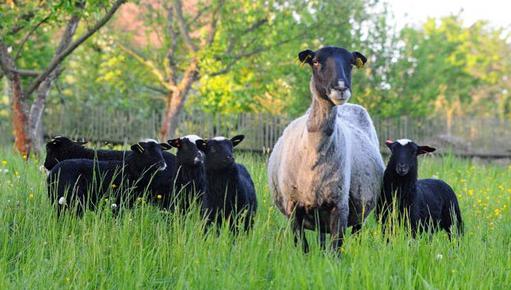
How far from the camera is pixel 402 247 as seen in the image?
5.75m

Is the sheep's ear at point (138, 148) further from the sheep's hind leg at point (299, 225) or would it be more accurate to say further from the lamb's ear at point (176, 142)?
the sheep's hind leg at point (299, 225)

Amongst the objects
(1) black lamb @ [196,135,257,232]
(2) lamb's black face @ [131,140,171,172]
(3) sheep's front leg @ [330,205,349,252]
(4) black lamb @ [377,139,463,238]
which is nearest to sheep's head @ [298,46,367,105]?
(3) sheep's front leg @ [330,205,349,252]

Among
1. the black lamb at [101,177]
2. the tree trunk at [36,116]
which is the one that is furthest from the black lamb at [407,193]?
the tree trunk at [36,116]

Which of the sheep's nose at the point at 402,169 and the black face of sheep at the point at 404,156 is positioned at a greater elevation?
the black face of sheep at the point at 404,156

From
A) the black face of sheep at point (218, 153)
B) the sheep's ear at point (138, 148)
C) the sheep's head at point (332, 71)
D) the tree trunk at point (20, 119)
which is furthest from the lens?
Answer: the tree trunk at point (20, 119)

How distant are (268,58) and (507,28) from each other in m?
27.6

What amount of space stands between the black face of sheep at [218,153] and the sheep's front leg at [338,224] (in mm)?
1261

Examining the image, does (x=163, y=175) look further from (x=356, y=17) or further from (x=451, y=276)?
(x=356, y=17)

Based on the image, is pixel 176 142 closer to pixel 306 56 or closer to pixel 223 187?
pixel 223 187

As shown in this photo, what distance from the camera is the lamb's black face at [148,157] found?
812cm

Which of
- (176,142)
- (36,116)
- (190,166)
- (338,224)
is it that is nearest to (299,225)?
(338,224)

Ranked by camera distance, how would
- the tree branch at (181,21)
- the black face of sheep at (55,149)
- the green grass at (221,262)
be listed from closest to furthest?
the green grass at (221,262) < the black face of sheep at (55,149) < the tree branch at (181,21)

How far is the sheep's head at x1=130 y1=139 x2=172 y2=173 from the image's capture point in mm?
8125

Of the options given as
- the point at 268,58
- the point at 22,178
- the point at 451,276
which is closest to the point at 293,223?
the point at 451,276
